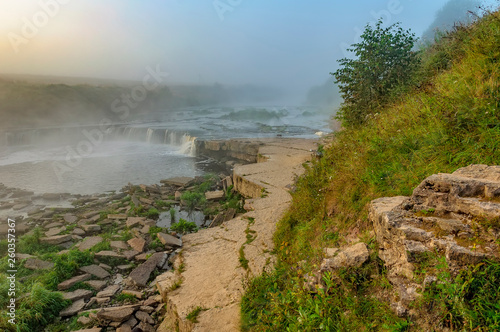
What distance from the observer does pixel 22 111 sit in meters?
29.7

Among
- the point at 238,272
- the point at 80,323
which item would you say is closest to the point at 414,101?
the point at 238,272

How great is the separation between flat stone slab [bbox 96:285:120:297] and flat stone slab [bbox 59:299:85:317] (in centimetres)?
25

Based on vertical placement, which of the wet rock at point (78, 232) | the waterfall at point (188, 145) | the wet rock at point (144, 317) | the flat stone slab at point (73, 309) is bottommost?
the flat stone slab at point (73, 309)

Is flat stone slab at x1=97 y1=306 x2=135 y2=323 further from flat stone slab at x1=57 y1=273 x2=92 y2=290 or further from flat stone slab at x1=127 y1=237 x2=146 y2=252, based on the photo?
flat stone slab at x1=127 y1=237 x2=146 y2=252

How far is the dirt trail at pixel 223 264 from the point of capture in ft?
10.7

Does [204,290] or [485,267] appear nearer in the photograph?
[485,267]

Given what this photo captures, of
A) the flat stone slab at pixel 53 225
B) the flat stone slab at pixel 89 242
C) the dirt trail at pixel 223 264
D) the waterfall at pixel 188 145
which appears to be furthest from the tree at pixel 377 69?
the waterfall at pixel 188 145

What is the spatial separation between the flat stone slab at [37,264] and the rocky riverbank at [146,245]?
0.04 feet

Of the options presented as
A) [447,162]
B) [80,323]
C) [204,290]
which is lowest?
[80,323]

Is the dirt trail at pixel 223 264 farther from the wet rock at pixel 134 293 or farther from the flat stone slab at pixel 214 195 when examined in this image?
the flat stone slab at pixel 214 195

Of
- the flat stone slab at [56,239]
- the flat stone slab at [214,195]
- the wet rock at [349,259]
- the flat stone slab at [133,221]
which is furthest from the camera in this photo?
the flat stone slab at [214,195]

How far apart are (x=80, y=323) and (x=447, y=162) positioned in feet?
16.9

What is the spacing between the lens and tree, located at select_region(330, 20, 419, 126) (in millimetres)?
5949

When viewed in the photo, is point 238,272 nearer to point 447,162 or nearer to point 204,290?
point 204,290
